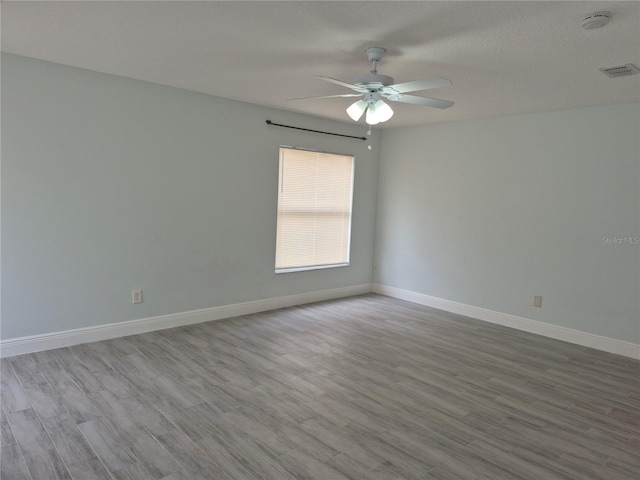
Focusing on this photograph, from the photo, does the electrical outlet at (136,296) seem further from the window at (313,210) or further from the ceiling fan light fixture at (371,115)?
the ceiling fan light fixture at (371,115)

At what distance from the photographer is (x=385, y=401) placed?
A: 9.65 ft

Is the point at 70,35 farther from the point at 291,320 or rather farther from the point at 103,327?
the point at 291,320

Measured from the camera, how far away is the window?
5.14 meters

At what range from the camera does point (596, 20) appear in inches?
84.8

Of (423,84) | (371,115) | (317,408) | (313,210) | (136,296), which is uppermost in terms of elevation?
(423,84)

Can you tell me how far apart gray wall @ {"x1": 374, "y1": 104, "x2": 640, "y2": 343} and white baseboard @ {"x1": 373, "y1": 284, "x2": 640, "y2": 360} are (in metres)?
0.06

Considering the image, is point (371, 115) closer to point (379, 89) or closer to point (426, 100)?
point (379, 89)

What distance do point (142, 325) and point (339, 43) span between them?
3126 millimetres

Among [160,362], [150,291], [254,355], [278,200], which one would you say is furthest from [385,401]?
[278,200]

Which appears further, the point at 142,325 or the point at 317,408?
the point at 142,325

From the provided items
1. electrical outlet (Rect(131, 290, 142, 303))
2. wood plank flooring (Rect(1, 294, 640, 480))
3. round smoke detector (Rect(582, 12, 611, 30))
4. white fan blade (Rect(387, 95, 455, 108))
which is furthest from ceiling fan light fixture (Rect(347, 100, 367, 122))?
electrical outlet (Rect(131, 290, 142, 303))

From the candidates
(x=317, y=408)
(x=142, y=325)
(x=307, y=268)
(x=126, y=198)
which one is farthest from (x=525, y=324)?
(x=126, y=198)

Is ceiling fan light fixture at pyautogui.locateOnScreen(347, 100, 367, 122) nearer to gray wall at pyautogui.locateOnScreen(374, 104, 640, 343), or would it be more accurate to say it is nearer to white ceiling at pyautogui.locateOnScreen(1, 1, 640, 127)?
white ceiling at pyautogui.locateOnScreen(1, 1, 640, 127)

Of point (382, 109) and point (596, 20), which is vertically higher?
point (596, 20)
